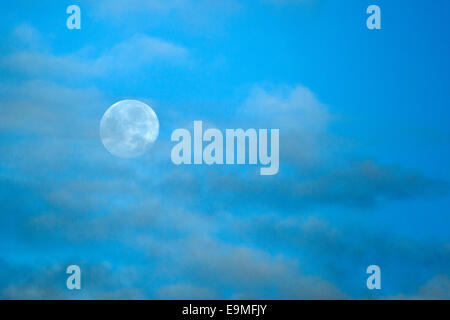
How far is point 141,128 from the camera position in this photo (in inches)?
826
